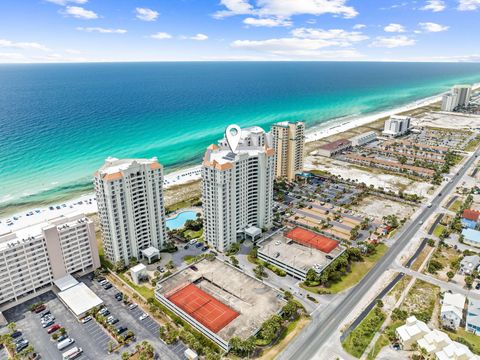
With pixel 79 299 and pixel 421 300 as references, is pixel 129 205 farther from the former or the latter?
pixel 421 300

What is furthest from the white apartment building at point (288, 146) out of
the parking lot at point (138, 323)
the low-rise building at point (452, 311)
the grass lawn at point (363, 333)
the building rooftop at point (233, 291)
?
the parking lot at point (138, 323)

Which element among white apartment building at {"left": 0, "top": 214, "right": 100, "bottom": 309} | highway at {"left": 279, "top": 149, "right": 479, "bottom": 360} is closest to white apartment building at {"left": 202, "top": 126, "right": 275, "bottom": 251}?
white apartment building at {"left": 0, "top": 214, "right": 100, "bottom": 309}

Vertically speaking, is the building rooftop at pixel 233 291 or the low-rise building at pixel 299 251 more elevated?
the low-rise building at pixel 299 251

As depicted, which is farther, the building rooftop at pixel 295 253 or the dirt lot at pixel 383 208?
the dirt lot at pixel 383 208

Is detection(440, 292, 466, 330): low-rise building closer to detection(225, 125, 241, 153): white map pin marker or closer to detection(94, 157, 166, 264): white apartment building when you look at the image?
detection(225, 125, 241, 153): white map pin marker

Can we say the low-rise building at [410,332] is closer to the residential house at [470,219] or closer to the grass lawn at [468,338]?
the grass lawn at [468,338]

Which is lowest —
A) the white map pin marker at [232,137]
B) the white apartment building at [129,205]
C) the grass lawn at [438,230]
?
the grass lawn at [438,230]
